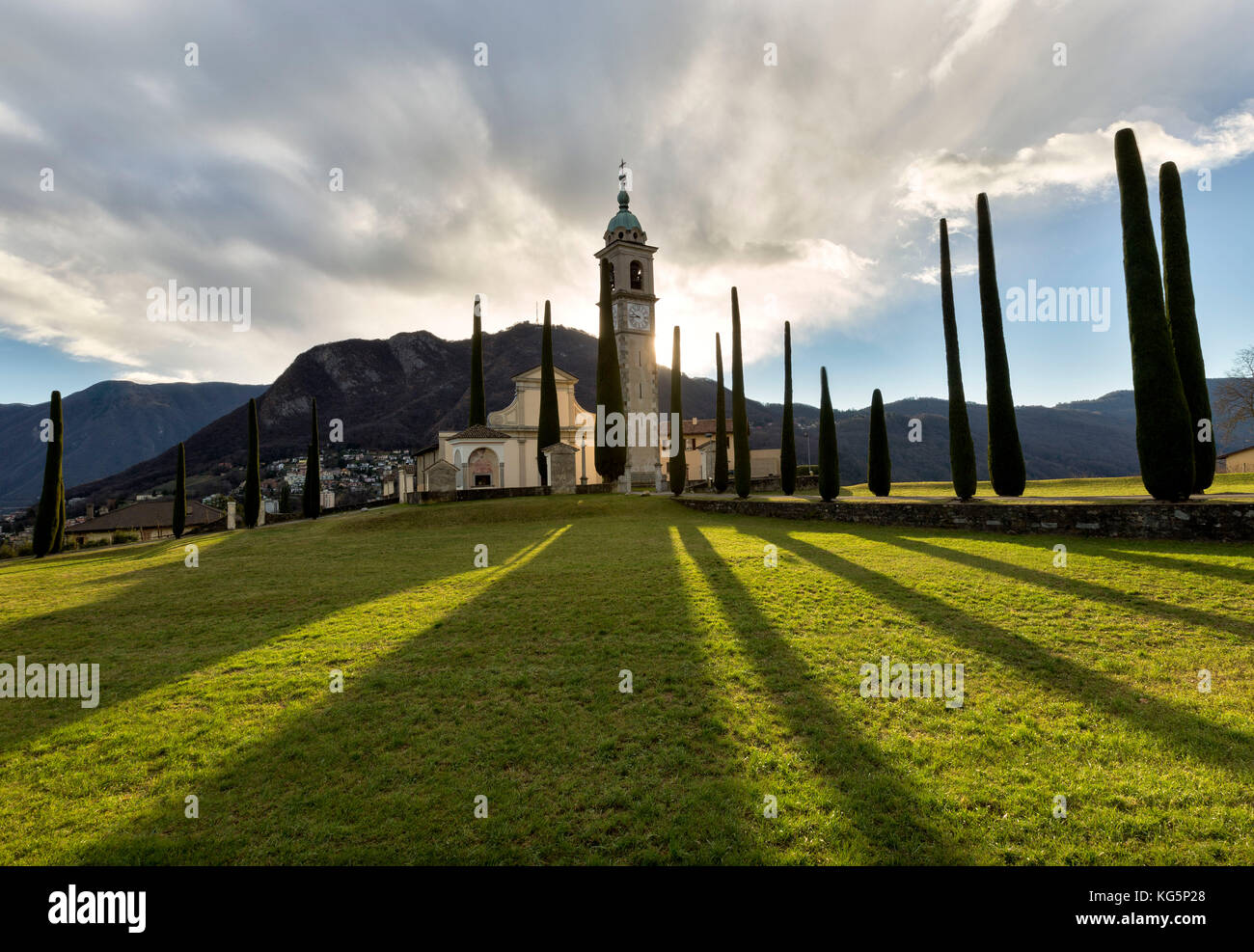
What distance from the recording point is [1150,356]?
15555mm

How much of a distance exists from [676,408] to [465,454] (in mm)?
16811

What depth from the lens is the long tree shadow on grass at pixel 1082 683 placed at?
15.1 ft

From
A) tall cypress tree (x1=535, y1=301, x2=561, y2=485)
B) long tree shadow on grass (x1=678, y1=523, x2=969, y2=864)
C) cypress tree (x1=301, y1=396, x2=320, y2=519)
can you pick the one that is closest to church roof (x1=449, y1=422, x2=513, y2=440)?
tall cypress tree (x1=535, y1=301, x2=561, y2=485)

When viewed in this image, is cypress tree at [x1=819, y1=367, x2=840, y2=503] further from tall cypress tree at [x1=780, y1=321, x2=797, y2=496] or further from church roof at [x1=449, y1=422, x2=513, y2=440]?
church roof at [x1=449, y1=422, x2=513, y2=440]

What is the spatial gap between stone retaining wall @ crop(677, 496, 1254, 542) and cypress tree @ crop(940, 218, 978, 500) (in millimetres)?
1590

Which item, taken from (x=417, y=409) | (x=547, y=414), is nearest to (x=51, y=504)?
(x=547, y=414)

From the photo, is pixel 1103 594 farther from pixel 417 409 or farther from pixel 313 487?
pixel 417 409

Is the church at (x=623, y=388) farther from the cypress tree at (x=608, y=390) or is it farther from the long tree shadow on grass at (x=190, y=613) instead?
the long tree shadow on grass at (x=190, y=613)

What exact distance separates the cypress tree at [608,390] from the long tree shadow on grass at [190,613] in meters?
19.2

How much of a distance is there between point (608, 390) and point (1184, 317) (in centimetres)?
3005

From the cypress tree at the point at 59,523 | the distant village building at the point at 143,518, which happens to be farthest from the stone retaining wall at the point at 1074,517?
the distant village building at the point at 143,518

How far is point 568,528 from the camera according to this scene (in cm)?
2314
